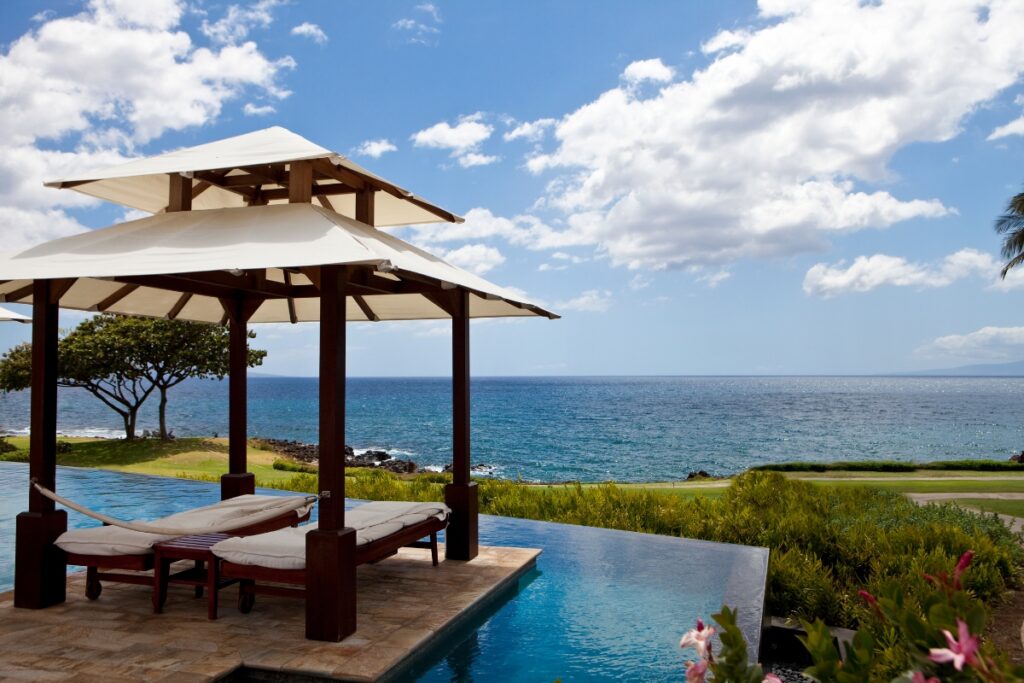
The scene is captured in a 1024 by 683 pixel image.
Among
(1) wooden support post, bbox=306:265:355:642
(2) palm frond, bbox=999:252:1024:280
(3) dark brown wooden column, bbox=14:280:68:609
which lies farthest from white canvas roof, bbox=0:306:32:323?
(2) palm frond, bbox=999:252:1024:280

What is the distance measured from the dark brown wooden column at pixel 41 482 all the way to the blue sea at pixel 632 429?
92.2 ft

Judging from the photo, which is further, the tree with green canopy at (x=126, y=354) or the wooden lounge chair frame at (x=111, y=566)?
the tree with green canopy at (x=126, y=354)

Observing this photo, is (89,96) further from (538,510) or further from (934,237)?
(934,237)

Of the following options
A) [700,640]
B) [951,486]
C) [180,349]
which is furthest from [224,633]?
[180,349]

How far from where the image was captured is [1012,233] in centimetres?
→ 2577

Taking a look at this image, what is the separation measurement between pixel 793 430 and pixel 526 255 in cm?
2460

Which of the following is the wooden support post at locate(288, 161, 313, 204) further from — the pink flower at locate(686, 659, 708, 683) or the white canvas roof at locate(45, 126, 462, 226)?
the pink flower at locate(686, 659, 708, 683)

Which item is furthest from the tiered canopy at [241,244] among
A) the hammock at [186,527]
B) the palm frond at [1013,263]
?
the palm frond at [1013,263]

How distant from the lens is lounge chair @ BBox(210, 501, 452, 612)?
477 cm

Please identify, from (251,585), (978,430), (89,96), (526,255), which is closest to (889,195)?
(978,430)

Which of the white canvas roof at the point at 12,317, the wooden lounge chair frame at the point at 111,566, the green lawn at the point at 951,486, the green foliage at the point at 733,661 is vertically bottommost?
the green lawn at the point at 951,486

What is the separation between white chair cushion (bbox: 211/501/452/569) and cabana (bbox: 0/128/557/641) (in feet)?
0.84

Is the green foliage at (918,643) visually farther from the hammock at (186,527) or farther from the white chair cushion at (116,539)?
the white chair cushion at (116,539)

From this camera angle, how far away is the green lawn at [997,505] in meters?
10.6
